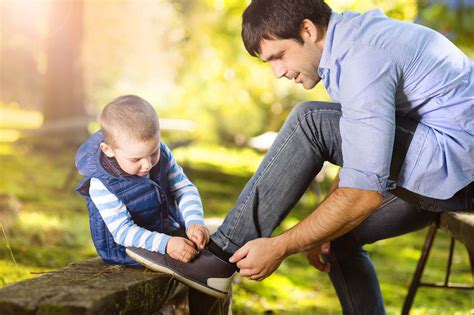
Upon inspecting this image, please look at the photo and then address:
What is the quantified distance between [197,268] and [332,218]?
412 mm

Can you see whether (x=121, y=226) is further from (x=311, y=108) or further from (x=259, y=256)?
(x=311, y=108)

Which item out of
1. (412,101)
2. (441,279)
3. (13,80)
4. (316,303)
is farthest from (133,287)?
(13,80)

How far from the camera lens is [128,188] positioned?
197cm

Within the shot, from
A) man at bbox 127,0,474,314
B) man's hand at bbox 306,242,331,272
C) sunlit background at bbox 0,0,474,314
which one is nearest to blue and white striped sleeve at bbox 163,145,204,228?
man at bbox 127,0,474,314

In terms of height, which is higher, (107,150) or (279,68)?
(279,68)

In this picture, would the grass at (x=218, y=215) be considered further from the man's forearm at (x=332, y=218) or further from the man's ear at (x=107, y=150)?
the man's forearm at (x=332, y=218)

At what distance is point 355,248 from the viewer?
7.40ft

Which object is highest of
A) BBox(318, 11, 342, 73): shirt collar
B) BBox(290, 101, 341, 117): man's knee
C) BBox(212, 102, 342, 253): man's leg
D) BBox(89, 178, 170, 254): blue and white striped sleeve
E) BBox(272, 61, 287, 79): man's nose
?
BBox(318, 11, 342, 73): shirt collar

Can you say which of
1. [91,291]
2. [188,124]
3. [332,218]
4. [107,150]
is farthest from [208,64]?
[91,291]

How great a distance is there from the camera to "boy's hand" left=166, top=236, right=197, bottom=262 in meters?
1.91

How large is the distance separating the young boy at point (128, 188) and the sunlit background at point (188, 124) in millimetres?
958

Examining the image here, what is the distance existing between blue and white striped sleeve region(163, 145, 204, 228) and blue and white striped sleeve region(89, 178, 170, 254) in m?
0.20

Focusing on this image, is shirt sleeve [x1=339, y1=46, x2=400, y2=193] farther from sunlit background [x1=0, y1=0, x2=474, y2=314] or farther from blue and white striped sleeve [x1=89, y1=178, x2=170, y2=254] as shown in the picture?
sunlit background [x1=0, y1=0, x2=474, y2=314]

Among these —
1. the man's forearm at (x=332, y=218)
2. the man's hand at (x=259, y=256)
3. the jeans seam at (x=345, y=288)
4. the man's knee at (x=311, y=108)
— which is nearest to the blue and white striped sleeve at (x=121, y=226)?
the man's hand at (x=259, y=256)
